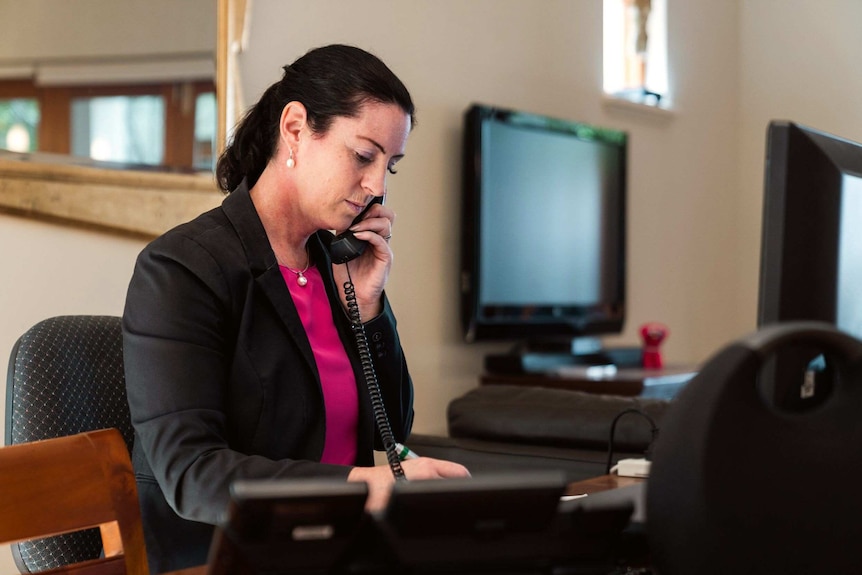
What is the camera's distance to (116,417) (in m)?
1.71

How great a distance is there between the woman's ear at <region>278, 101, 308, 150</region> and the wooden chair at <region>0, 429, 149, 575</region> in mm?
689

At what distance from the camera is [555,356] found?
4.05m

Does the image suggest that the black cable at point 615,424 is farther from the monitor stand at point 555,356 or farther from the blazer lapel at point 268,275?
the monitor stand at point 555,356

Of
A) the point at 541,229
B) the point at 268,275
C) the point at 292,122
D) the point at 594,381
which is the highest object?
the point at 292,122

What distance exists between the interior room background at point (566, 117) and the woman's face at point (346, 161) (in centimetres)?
99

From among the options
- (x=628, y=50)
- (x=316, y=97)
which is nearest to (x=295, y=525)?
(x=316, y=97)

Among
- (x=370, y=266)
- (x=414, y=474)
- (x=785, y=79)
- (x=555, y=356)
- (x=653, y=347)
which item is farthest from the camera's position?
(x=785, y=79)

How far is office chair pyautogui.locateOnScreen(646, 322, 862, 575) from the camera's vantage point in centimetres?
71

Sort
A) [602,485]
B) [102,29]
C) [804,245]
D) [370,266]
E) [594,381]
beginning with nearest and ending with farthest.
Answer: [804,245] < [602,485] < [370,266] < [102,29] < [594,381]

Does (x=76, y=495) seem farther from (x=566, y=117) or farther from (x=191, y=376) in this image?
(x=566, y=117)

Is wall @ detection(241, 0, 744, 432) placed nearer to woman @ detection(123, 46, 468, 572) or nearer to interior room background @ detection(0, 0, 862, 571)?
interior room background @ detection(0, 0, 862, 571)

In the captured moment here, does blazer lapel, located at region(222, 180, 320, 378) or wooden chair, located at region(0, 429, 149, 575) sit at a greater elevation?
blazer lapel, located at region(222, 180, 320, 378)

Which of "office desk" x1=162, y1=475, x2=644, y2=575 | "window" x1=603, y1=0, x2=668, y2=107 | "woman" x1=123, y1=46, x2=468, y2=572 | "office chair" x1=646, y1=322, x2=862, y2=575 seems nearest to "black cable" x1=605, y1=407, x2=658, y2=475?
"office desk" x1=162, y1=475, x2=644, y2=575

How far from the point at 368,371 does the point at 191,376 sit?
40cm
